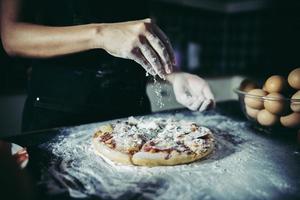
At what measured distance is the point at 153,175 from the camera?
31.0 inches

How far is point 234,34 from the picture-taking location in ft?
10.8

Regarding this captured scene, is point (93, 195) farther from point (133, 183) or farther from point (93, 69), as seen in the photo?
point (93, 69)

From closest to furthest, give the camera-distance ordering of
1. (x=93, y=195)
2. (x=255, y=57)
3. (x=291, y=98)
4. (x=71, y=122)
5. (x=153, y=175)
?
(x=93, y=195) → (x=153, y=175) → (x=291, y=98) → (x=71, y=122) → (x=255, y=57)

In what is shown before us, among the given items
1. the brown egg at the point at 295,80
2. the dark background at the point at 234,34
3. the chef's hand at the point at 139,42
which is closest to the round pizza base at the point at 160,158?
the chef's hand at the point at 139,42

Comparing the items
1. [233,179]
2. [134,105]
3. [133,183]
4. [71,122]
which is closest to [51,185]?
[133,183]

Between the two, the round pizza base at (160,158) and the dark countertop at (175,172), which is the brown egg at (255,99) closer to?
the dark countertop at (175,172)

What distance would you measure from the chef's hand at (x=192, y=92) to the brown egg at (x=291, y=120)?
245 millimetres

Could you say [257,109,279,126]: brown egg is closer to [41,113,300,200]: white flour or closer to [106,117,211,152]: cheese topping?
[41,113,300,200]: white flour

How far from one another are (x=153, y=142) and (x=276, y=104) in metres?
0.41

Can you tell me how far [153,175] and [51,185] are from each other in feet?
0.77

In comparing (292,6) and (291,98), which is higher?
(292,6)

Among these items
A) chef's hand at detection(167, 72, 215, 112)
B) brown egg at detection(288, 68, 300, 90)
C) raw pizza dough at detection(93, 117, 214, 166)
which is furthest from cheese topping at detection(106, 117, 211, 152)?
brown egg at detection(288, 68, 300, 90)

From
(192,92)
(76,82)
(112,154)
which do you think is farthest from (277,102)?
(76,82)

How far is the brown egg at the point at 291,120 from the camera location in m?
1.03
